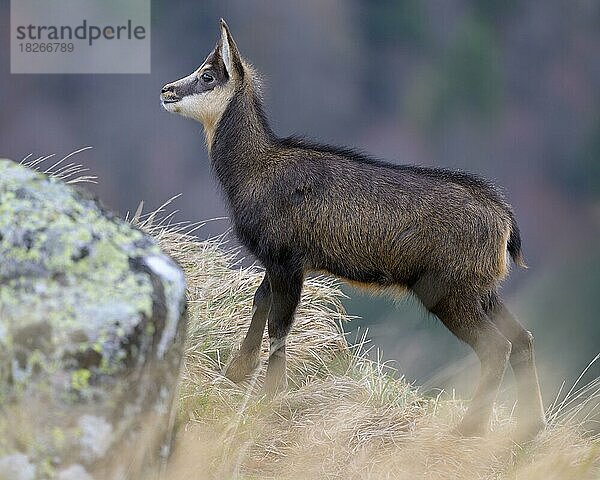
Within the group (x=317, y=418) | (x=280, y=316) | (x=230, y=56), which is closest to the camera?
(x=317, y=418)

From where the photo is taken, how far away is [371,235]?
197 inches

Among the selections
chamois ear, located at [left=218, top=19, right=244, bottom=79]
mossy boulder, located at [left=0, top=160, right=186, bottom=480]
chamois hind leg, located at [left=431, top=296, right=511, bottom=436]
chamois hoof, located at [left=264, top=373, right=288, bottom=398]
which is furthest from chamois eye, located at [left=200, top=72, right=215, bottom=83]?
mossy boulder, located at [left=0, top=160, right=186, bottom=480]

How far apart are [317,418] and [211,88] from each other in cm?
189

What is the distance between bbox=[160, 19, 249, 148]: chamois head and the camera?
5562mm

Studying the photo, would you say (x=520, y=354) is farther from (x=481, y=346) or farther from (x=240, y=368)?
(x=240, y=368)

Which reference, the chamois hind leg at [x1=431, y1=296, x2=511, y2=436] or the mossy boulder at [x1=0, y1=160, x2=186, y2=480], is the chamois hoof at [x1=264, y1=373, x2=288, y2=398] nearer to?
the chamois hind leg at [x1=431, y1=296, x2=511, y2=436]

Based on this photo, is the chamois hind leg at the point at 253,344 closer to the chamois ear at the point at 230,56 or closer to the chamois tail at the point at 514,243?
the chamois ear at the point at 230,56

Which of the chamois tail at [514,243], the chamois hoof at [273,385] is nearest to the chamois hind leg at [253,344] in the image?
the chamois hoof at [273,385]

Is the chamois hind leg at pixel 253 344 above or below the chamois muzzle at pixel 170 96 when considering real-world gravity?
below

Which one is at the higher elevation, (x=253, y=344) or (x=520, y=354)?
(x=520, y=354)

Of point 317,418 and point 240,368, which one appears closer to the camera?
point 317,418

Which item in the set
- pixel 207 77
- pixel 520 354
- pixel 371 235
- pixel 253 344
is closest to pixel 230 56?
pixel 207 77

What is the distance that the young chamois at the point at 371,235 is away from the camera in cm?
493

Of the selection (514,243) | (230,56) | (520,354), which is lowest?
(520,354)
